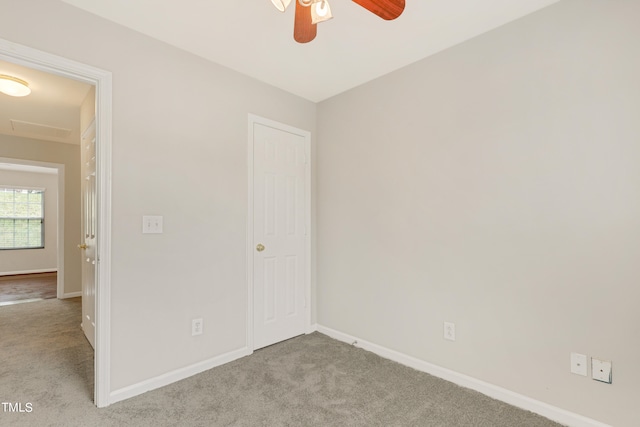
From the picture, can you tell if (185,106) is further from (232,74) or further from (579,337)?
(579,337)

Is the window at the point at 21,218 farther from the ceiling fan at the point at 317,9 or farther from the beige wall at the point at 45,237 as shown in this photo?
the ceiling fan at the point at 317,9

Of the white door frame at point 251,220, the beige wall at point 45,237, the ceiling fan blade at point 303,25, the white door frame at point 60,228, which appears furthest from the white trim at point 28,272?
Result: the ceiling fan blade at point 303,25

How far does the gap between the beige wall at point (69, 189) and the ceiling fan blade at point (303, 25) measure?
5254 millimetres

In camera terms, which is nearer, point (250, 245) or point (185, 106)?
point (185, 106)

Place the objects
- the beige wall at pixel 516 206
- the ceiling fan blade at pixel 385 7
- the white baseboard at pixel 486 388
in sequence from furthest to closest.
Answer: the white baseboard at pixel 486 388
the beige wall at pixel 516 206
the ceiling fan blade at pixel 385 7

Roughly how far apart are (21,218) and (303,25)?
875 cm

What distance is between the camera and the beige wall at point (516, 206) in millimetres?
1605

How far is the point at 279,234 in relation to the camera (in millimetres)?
2939

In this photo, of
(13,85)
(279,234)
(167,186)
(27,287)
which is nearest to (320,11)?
(167,186)

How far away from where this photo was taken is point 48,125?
→ 13.2 feet

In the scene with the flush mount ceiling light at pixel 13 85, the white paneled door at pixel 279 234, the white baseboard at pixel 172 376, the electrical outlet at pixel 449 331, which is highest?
the flush mount ceiling light at pixel 13 85

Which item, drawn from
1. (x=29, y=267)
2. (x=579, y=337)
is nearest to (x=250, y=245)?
(x=579, y=337)

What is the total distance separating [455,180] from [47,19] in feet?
9.09

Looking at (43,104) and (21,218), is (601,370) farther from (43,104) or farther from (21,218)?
(21,218)
